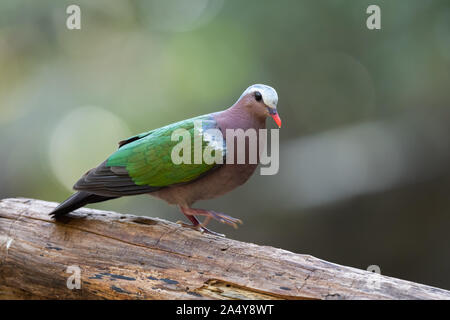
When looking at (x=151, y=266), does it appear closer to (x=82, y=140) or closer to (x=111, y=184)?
(x=111, y=184)

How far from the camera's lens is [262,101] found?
2600 millimetres

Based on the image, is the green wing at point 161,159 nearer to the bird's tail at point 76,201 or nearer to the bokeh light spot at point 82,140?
the bird's tail at point 76,201

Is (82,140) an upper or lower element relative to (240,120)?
lower

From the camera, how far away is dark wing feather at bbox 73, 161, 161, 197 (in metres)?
2.64

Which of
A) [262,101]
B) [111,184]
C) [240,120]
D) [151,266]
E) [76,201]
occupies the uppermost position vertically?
[262,101]

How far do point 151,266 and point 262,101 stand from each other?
108 cm

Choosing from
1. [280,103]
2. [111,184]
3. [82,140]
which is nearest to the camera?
[111,184]

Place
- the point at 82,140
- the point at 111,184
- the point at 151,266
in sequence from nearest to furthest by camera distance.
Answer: the point at 151,266 → the point at 111,184 → the point at 82,140

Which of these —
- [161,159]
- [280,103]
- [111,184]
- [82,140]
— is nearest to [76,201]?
[111,184]

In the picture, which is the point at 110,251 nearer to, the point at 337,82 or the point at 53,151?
the point at 53,151

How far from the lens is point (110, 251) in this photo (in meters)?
2.53

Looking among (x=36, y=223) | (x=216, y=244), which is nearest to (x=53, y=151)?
(x=36, y=223)

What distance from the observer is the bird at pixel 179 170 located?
2.55m

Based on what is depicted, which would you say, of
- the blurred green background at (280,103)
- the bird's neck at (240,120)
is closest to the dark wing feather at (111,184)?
the bird's neck at (240,120)
